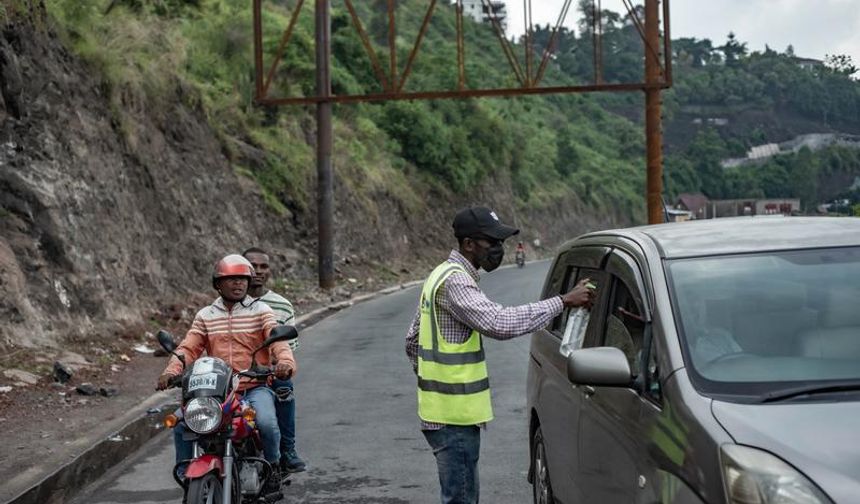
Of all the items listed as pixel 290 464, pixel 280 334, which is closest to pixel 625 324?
pixel 280 334

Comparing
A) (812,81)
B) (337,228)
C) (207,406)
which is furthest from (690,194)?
(207,406)

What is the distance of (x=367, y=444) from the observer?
9688mm

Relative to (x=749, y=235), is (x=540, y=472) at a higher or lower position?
lower

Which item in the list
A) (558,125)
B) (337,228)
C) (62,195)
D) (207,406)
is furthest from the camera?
(558,125)

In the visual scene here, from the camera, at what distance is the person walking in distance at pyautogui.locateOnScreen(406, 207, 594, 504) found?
16.9ft

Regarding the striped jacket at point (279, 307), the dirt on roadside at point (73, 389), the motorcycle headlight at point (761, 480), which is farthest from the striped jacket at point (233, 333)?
the motorcycle headlight at point (761, 480)

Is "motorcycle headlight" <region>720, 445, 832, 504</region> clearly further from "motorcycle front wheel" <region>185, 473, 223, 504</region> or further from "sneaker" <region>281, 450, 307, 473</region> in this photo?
"sneaker" <region>281, 450, 307, 473</region>

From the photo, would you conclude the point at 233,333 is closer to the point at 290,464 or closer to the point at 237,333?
the point at 237,333

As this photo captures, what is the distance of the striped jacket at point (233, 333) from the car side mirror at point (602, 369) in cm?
291

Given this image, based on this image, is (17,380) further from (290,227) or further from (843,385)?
(290,227)

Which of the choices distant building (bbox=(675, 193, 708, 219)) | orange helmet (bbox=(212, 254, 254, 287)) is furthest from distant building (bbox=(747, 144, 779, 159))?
orange helmet (bbox=(212, 254, 254, 287))

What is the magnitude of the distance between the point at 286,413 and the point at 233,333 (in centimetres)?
101

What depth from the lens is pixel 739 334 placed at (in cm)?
434

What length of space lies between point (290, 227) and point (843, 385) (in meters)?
31.4
